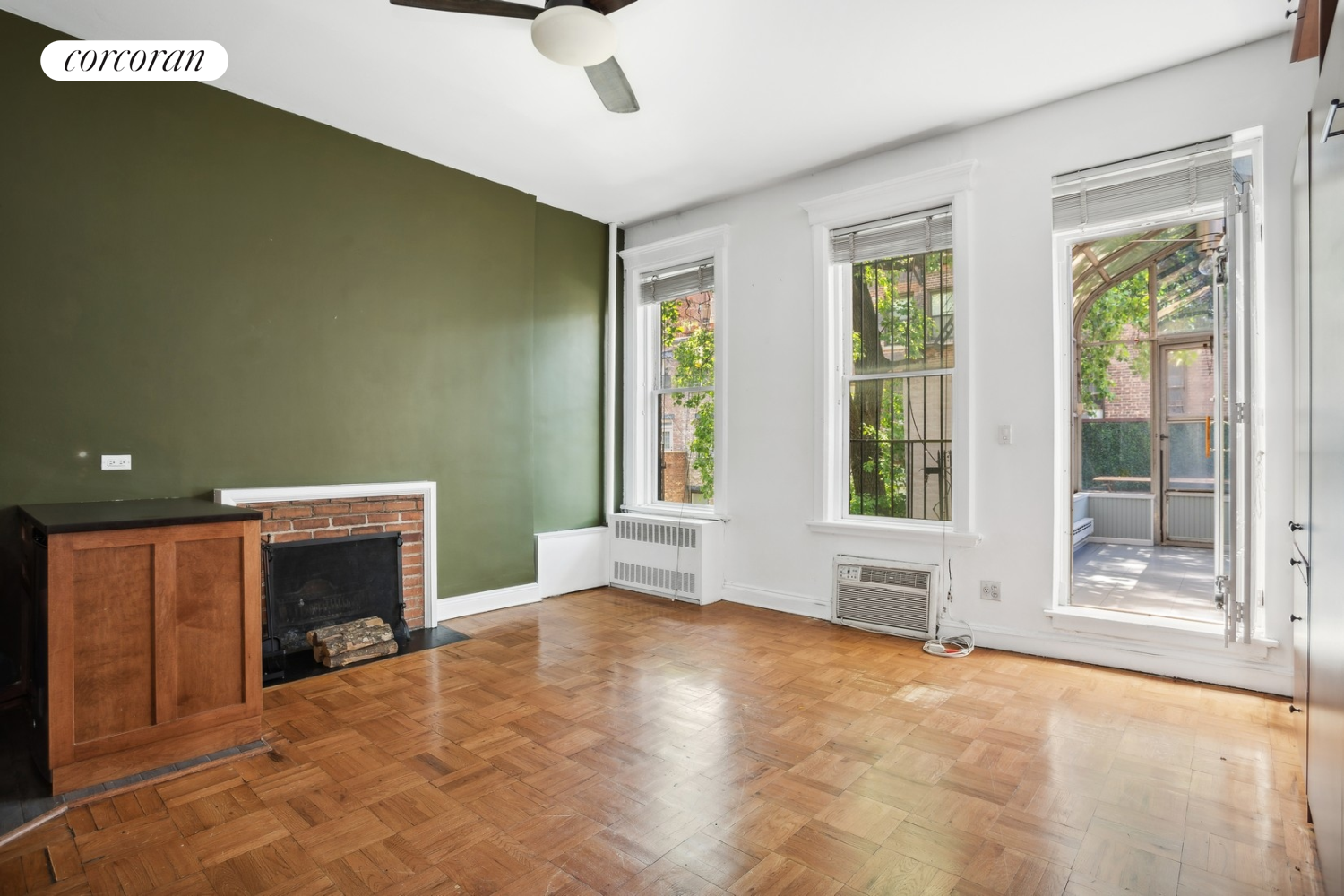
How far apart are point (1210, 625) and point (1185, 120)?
7.84 ft

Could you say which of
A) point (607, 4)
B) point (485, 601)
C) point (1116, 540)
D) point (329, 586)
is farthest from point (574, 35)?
point (1116, 540)

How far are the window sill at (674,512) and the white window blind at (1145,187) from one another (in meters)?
2.86

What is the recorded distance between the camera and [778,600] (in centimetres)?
469

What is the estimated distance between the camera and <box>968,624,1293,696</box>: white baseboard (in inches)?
120

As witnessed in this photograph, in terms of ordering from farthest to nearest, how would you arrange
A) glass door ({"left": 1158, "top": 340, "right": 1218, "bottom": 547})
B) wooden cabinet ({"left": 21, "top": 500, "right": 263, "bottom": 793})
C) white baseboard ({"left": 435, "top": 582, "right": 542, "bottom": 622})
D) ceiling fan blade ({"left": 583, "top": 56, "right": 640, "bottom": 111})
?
glass door ({"left": 1158, "top": 340, "right": 1218, "bottom": 547}) → white baseboard ({"left": 435, "top": 582, "right": 542, "bottom": 622}) → ceiling fan blade ({"left": 583, "top": 56, "right": 640, "bottom": 111}) → wooden cabinet ({"left": 21, "top": 500, "right": 263, "bottom": 793})

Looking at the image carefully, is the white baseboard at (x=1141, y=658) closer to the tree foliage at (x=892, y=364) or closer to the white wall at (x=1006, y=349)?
the white wall at (x=1006, y=349)

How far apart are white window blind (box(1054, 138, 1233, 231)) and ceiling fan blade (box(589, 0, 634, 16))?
8.25ft

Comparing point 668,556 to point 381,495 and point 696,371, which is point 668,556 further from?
point 381,495

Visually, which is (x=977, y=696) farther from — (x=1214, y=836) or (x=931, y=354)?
(x=931, y=354)

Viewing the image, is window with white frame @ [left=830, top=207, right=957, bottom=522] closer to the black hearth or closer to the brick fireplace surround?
the brick fireplace surround

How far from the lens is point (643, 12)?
112 inches

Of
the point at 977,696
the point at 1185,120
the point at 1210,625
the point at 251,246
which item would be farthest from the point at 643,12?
the point at 1210,625

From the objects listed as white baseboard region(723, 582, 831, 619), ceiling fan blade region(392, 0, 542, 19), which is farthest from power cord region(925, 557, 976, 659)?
ceiling fan blade region(392, 0, 542, 19)

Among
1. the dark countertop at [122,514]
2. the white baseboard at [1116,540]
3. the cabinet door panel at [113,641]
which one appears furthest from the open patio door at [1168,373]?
the cabinet door panel at [113,641]
